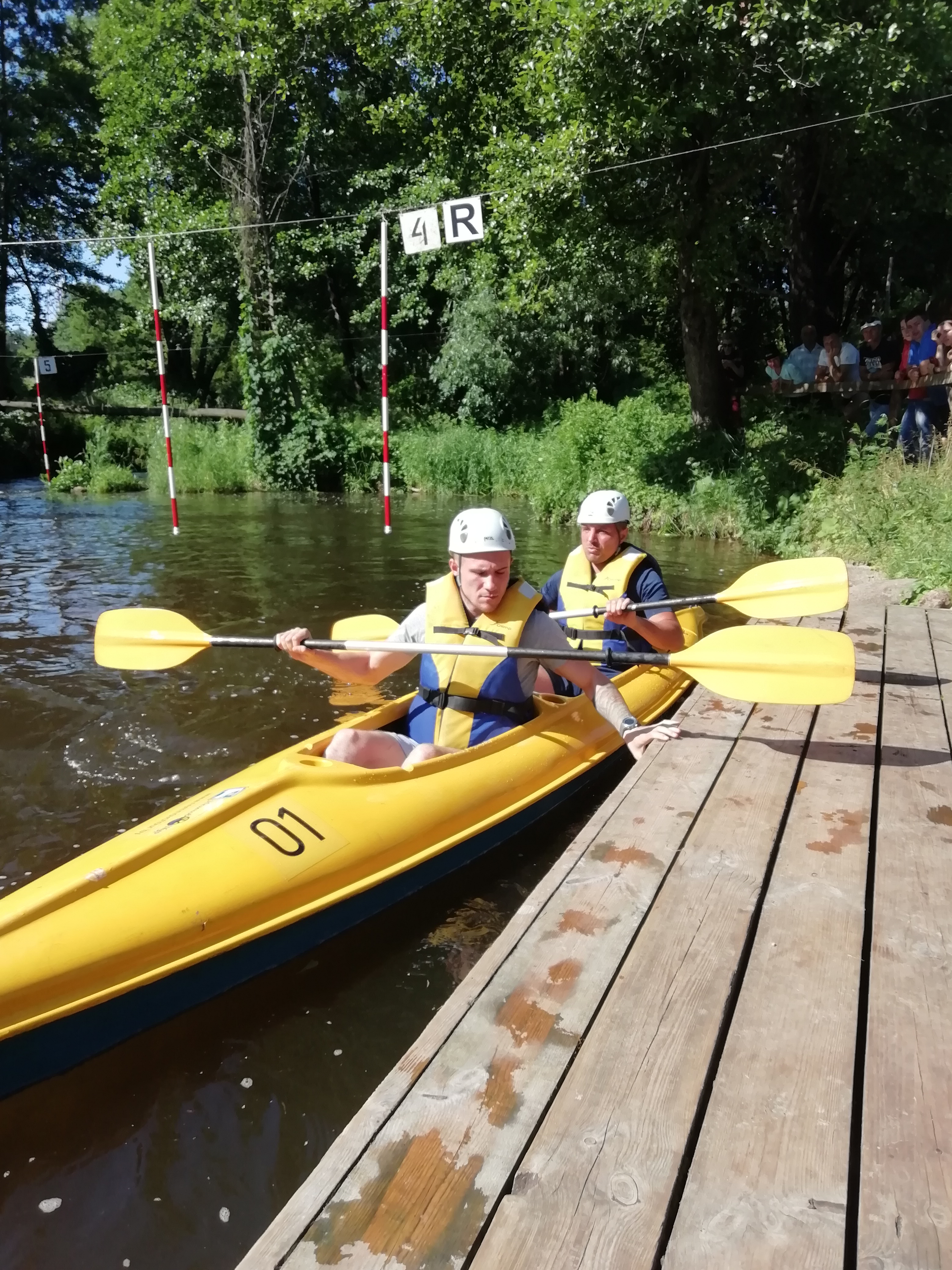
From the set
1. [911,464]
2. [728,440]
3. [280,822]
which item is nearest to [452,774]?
[280,822]

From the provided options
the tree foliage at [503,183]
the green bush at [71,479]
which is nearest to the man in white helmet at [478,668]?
the tree foliage at [503,183]

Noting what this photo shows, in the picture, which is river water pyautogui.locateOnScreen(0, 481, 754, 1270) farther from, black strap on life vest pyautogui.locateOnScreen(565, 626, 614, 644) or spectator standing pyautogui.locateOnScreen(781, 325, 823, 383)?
spectator standing pyautogui.locateOnScreen(781, 325, 823, 383)


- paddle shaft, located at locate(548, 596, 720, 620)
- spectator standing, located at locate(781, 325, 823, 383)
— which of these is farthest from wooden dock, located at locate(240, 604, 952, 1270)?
spectator standing, located at locate(781, 325, 823, 383)

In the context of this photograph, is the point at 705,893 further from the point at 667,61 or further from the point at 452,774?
the point at 667,61

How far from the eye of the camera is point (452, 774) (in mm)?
3117

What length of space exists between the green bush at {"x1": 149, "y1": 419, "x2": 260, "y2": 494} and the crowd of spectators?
963 cm

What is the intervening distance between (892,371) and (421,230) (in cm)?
514

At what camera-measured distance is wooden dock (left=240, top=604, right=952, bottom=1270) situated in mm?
1252

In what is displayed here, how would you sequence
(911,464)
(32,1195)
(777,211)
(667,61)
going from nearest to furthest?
(32,1195), (911,464), (667,61), (777,211)

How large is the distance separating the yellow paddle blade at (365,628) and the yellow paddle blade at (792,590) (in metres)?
1.66

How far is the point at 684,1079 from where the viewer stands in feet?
5.07

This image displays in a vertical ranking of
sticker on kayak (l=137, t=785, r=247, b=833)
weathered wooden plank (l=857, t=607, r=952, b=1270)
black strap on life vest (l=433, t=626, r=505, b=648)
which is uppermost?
black strap on life vest (l=433, t=626, r=505, b=648)

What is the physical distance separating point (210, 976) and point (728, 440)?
1030 centimetres

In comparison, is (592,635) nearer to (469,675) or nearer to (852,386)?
(469,675)
